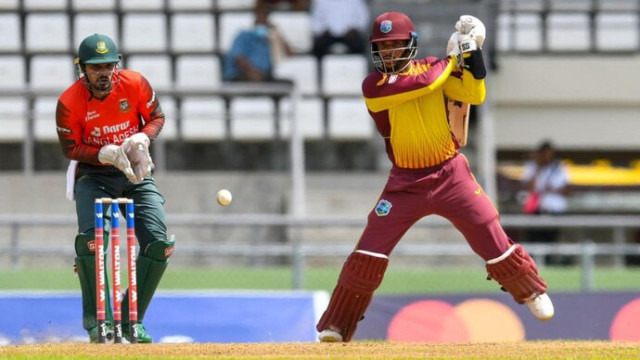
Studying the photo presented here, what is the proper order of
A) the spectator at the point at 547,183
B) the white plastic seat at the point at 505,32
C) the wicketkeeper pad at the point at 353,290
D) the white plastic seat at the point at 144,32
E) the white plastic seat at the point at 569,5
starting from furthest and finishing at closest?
the white plastic seat at the point at 569,5
the white plastic seat at the point at 505,32
the white plastic seat at the point at 144,32
the spectator at the point at 547,183
the wicketkeeper pad at the point at 353,290

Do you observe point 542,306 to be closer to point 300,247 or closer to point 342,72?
point 300,247

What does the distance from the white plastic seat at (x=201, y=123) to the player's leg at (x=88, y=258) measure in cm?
629

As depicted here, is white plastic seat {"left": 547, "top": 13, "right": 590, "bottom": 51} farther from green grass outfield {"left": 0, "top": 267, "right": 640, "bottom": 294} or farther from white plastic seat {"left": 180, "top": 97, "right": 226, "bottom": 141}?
white plastic seat {"left": 180, "top": 97, "right": 226, "bottom": 141}

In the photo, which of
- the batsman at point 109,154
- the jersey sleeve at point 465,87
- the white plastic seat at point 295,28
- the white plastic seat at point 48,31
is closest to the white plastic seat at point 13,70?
the white plastic seat at point 48,31

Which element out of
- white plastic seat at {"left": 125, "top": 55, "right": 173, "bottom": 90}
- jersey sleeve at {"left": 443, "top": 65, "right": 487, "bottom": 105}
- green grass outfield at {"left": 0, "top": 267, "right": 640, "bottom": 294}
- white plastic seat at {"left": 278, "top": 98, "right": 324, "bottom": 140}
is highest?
white plastic seat at {"left": 125, "top": 55, "right": 173, "bottom": 90}

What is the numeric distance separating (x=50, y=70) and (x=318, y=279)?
5.85 meters

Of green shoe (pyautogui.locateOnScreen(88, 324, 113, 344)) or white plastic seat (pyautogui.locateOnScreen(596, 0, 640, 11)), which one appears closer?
green shoe (pyautogui.locateOnScreen(88, 324, 113, 344))

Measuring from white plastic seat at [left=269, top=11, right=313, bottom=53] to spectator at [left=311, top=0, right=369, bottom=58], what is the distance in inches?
5.0

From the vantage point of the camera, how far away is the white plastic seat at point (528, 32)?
1977cm

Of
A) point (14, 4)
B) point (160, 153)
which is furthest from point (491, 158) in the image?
point (14, 4)

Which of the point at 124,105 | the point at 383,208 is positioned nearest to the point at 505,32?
the point at 383,208

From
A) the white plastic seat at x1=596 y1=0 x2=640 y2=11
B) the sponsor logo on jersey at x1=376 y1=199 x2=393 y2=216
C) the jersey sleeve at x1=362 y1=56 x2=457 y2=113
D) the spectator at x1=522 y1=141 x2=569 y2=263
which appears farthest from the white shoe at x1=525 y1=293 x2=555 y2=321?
the white plastic seat at x1=596 y1=0 x2=640 y2=11

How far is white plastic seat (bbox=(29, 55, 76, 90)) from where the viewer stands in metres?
17.8

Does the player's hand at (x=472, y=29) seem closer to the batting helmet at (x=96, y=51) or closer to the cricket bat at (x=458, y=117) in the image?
the cricket bat at (x=458, y=117)
